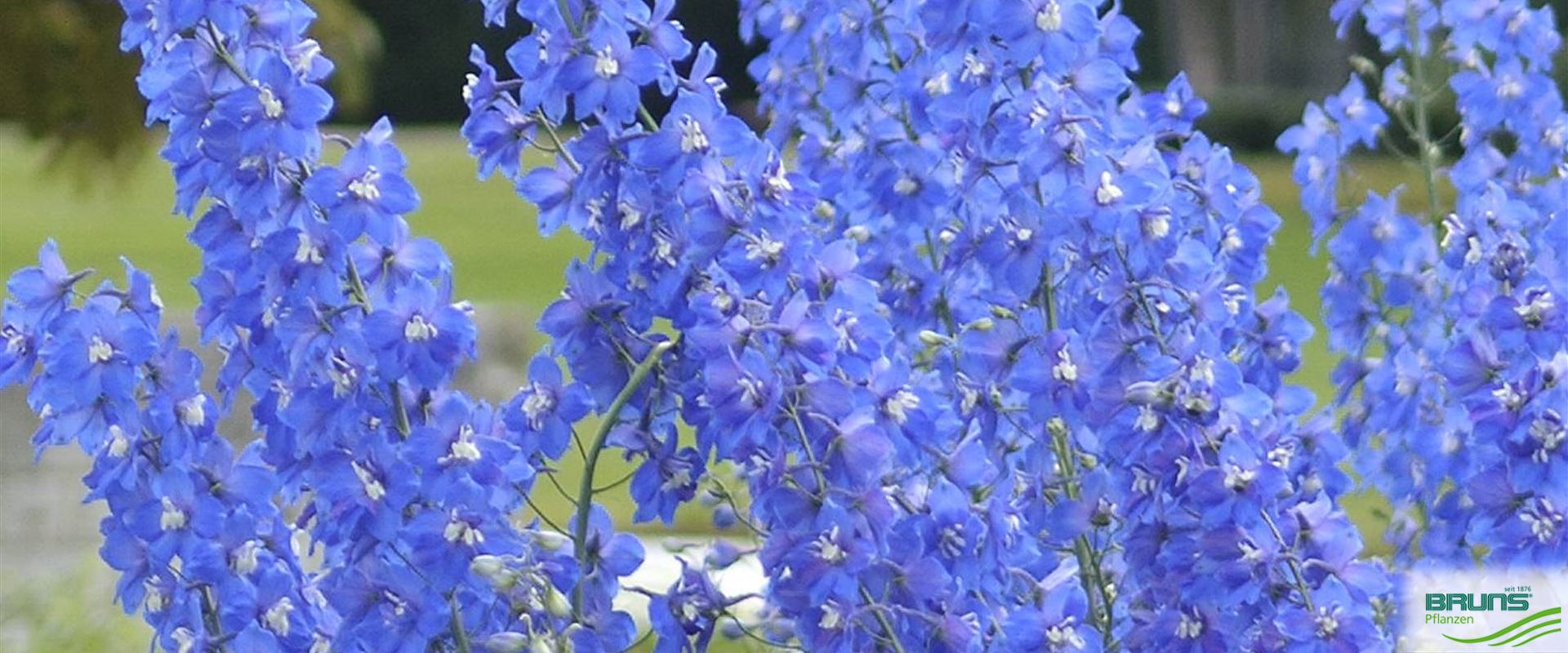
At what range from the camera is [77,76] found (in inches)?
323

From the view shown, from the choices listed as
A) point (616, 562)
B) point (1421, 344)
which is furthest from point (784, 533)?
point (1421, 344)

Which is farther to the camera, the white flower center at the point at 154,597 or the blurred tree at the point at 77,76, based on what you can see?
the blurred tree at the point at 77,76

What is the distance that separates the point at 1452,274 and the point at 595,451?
901mm

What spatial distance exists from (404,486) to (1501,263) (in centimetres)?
88

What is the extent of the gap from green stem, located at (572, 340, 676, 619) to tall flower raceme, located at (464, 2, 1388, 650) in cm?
1

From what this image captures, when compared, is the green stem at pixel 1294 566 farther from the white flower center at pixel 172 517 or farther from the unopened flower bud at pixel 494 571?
the white flower center at pixel 172 517

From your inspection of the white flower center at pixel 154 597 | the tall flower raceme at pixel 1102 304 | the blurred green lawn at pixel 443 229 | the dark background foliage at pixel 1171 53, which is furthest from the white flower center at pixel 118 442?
the dark background foliage at pixel 1171 53

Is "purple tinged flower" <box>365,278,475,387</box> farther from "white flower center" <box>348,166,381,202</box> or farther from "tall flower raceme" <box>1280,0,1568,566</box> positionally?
"tall flower raceme" <box>1280,0,1568,566</box>

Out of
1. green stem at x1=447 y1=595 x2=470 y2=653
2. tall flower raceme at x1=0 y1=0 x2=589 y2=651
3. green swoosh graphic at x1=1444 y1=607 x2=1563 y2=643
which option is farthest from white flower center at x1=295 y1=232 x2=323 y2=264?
green swoosh graphic at x1=1444 y1=607 x2=1563 y2=643

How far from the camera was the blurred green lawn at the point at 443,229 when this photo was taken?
15.4 meters

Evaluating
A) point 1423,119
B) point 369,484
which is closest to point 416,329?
point 369,484

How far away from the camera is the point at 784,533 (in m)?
1.51

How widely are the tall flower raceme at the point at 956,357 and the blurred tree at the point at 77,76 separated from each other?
6.52 m

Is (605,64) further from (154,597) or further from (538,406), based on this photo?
(154,597)
